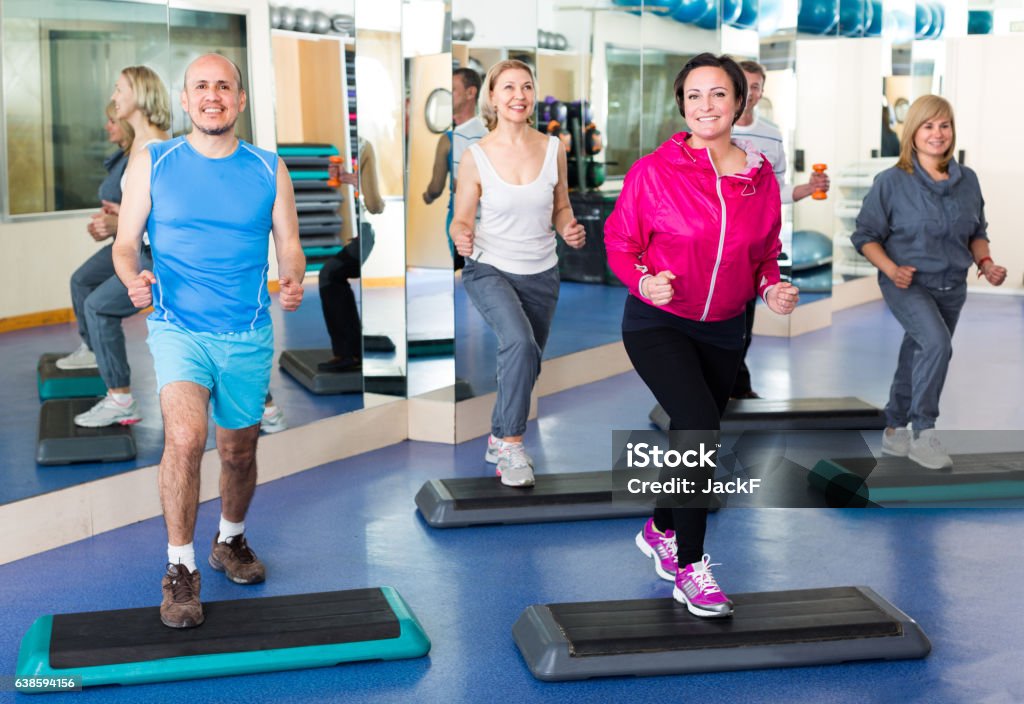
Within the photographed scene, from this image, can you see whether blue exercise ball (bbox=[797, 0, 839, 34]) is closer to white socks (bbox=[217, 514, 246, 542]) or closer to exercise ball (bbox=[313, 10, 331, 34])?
exercise ball (bbox=[313, 10, 331, 34])

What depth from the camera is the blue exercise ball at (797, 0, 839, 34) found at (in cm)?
973

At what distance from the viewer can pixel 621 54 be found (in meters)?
7.44

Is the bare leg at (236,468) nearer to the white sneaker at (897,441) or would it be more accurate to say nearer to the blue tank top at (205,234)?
the blue tank top at (205,234)

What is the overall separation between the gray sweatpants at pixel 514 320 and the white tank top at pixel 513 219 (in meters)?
0.05

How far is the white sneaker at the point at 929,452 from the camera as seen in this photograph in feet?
17.9

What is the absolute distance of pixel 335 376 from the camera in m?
5.77

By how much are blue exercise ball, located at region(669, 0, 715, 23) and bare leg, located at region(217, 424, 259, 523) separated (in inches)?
197

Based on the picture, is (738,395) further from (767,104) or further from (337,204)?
(767,104)

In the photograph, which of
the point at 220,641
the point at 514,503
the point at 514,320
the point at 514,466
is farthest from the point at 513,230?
the point at 220,641

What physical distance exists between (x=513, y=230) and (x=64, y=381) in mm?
1862

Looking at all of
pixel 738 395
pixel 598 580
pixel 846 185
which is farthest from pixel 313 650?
pixel 846 185

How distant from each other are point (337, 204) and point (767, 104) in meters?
4.89

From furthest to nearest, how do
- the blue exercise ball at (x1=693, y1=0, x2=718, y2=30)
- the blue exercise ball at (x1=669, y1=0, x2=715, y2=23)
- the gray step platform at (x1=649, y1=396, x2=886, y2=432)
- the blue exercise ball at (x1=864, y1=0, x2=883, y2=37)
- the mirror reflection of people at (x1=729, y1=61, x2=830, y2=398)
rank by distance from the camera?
1. the blue exercise ball at (x1=864, y1=0, x2=883, y2=37)
2. the blue exercise ball at (x1=693, y1=0, x2=718, y2=30)
3. the blue exercise ball at (x1=669, y1=0, x2=715, y2=23)
4. the gray step platform at (x1=649, y1=396, x2=886, y2=432)
5. the mirror reflection of people at (x1=729, y1=61, x2=830, y2=398)

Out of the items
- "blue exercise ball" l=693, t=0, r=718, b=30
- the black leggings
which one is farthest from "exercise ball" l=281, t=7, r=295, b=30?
"blue exercise ball" l=693, t=0, r=718, b=30
